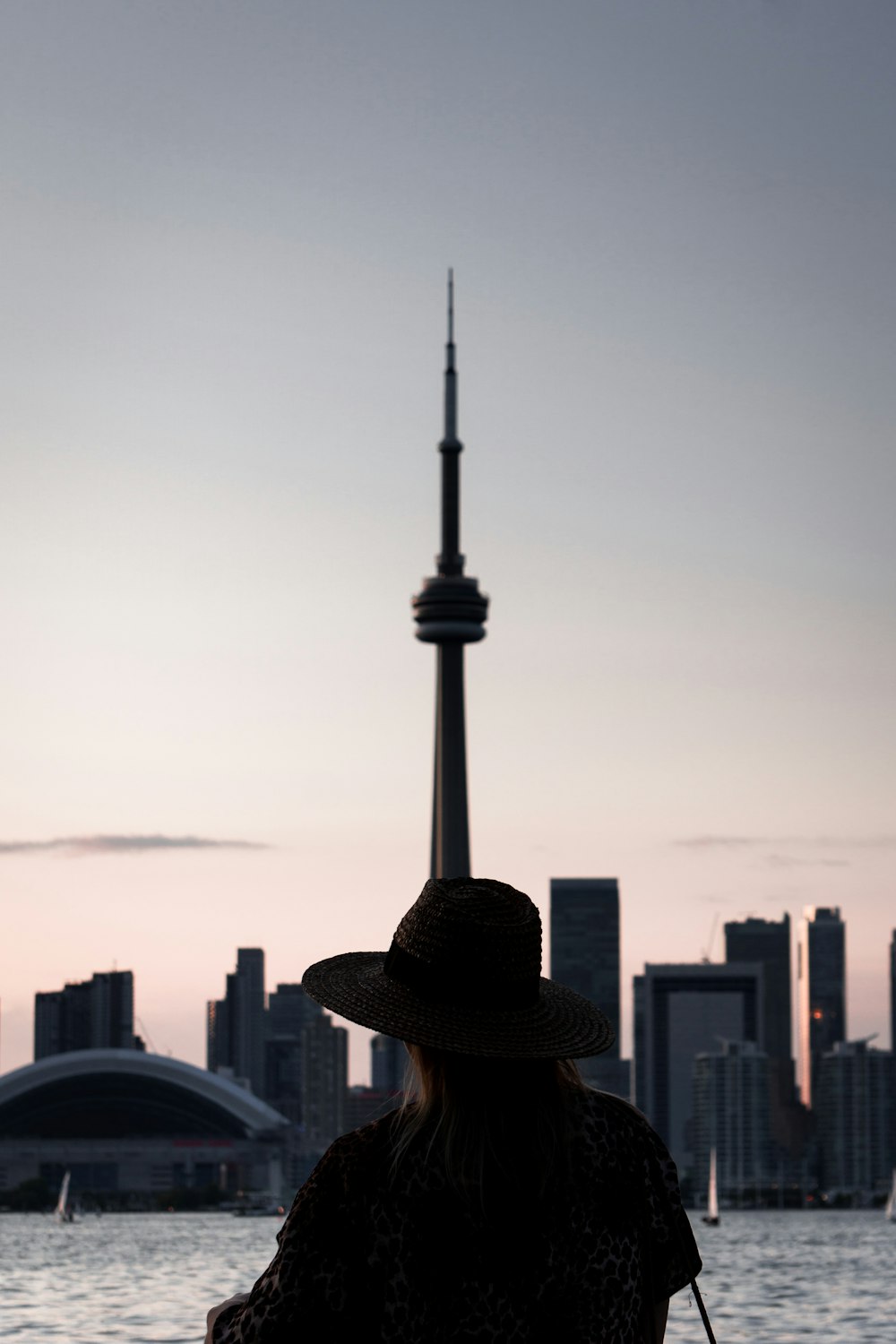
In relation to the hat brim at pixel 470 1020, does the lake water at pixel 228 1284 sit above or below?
below

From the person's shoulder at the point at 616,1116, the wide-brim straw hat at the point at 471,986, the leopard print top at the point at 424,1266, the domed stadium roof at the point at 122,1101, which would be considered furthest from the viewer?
the domed stadium roof at the point at 122,1101

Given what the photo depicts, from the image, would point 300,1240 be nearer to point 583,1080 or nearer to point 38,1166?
point 583,1080

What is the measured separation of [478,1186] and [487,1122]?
0.12 m

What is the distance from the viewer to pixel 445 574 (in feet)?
487

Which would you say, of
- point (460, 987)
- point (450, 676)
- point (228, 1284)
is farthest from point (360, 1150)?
point (450, 676)

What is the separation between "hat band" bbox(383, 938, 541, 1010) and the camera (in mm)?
3709

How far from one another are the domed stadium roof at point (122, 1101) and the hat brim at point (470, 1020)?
187m

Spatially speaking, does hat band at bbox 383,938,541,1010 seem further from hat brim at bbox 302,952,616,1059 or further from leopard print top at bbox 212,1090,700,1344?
leopard print top at bbox 212,1090,700,1344

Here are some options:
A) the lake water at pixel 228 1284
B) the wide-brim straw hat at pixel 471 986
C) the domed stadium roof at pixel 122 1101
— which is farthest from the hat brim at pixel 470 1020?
the domed stadium roof at pixel 122 1101

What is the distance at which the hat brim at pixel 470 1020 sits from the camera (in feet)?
11.8

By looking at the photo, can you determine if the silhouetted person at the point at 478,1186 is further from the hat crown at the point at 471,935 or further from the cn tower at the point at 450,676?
the cn tower at the point at 450,676

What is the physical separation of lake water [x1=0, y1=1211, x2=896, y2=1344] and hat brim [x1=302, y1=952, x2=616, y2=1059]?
3599 centimetres

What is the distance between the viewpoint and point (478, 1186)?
3.58m

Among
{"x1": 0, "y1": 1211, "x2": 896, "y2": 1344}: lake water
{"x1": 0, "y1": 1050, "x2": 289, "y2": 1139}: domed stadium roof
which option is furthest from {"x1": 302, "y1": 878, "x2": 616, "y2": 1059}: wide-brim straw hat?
{"x1": 0, "y1": 1050, "x2": 289, "y2": 1139}: domed stadium roof
